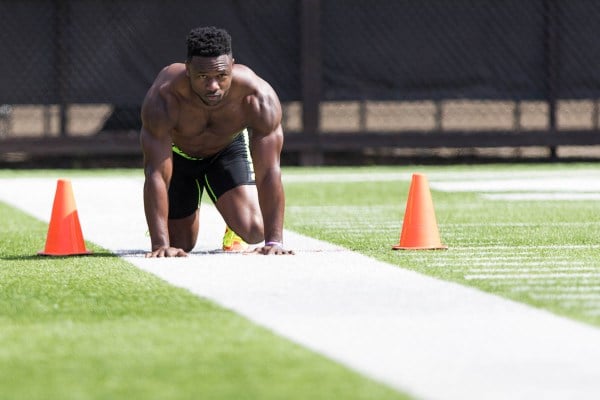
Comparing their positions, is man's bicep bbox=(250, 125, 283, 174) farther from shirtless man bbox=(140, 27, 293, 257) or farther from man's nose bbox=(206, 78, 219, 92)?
man's nose bbox=(206, 78, 219, 92)

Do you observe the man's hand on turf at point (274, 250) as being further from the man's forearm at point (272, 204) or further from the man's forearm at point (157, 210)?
the man's forearm at point (157, 210)

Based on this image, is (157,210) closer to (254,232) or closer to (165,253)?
(165,253)

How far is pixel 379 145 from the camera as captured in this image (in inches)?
869

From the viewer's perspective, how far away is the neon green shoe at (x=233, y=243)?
34.6ft

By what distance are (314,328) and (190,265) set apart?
2.92 m

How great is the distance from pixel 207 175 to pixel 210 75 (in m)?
1.45

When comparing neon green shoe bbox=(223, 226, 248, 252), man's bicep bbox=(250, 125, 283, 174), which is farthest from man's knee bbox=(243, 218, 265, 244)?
man's bicep bbox=(250, 125, 283, 174)

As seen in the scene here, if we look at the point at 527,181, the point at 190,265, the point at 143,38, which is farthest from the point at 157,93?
the point at 143,38

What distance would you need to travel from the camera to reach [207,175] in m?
10.8

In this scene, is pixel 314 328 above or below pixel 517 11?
below

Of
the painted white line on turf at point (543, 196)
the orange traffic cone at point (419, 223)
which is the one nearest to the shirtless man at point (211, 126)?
the orange traffic cone at point (419, 223)

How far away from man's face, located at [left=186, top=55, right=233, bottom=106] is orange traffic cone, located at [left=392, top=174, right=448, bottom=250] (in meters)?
1.53

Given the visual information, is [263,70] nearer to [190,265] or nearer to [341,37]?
[341,37]

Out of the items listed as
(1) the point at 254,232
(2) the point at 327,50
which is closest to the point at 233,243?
(1) the point at 254,232
